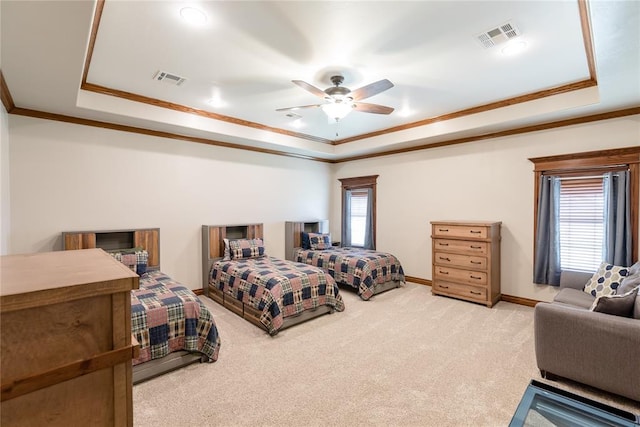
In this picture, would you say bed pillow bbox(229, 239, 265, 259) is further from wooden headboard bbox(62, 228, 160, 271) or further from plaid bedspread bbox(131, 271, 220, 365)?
plaid bedspread bbox(131, 271, 220, 365)

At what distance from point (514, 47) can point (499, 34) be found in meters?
0.32

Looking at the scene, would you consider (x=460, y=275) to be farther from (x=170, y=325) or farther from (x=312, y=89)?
(x=170, y=325)

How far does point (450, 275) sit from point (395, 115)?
2669 millimetres

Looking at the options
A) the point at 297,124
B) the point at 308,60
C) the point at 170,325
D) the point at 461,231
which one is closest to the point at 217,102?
the point at 297,124

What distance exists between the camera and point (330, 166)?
7.25 metres

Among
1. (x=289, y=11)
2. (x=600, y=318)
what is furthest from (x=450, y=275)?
(x=289, y=11)

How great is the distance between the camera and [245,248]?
195 inches

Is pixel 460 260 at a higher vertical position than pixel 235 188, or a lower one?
lower

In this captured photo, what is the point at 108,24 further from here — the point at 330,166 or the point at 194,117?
the point at 330,166

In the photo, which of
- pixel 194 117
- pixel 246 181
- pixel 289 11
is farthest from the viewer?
pixel 246 181

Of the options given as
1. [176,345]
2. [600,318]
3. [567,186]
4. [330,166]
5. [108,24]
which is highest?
[108,24]

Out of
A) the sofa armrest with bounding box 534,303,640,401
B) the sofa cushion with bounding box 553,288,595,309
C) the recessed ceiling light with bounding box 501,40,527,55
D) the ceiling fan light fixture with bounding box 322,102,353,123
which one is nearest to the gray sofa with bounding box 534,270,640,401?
the sofa armrest with bounding box 534,303,640,401

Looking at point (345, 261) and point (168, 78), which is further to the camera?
point (345, 261)

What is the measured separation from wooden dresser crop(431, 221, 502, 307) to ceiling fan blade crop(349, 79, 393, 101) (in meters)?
2.64
